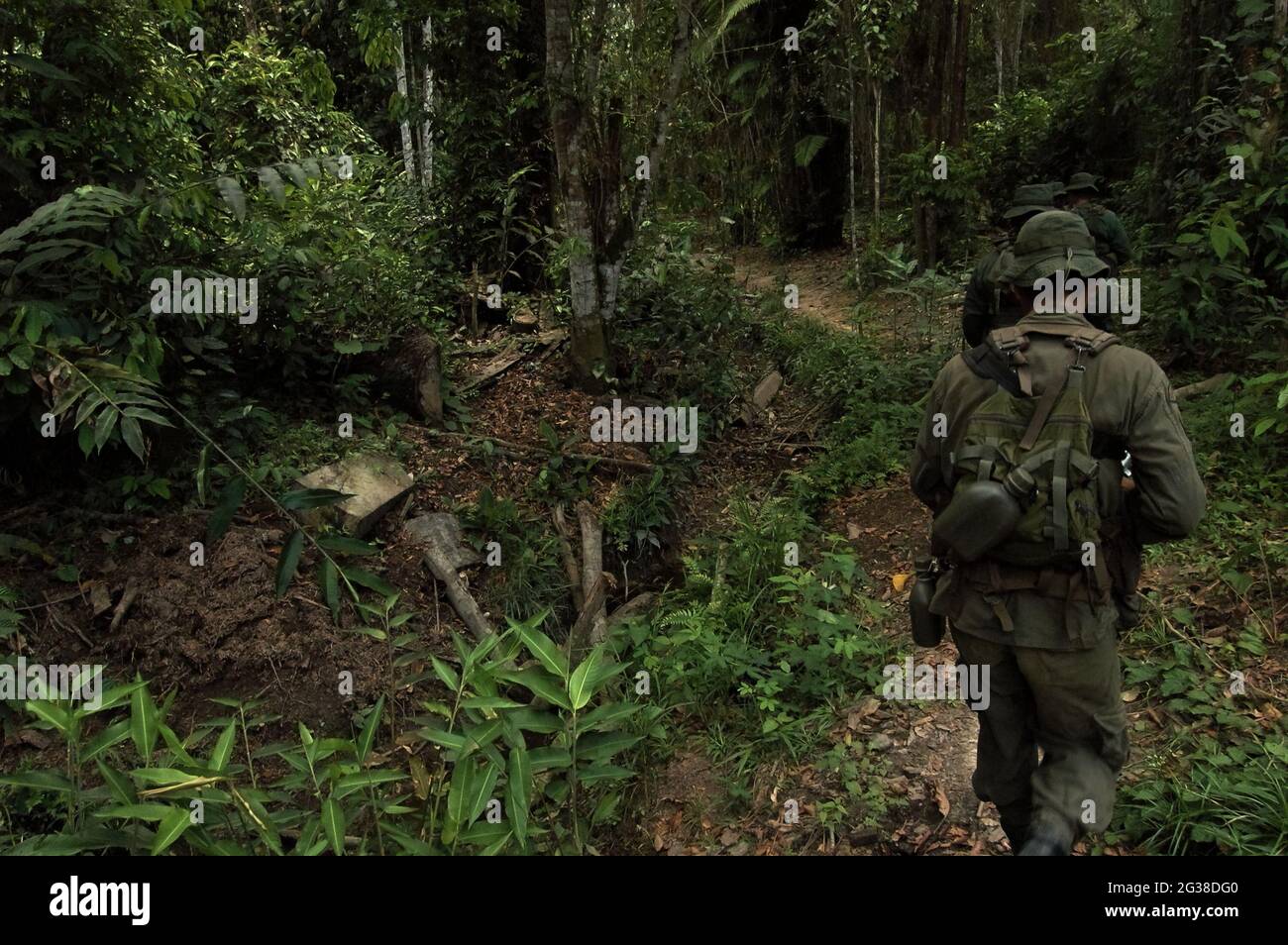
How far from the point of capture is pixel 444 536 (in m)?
6.34

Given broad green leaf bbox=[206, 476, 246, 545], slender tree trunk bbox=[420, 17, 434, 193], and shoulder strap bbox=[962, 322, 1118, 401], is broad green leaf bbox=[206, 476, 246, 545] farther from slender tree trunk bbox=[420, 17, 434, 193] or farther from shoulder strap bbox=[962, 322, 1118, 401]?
slender tree trunk bbox=[420, 17, 434, 193]

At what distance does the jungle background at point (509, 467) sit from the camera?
364cm

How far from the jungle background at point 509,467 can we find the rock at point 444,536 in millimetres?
113

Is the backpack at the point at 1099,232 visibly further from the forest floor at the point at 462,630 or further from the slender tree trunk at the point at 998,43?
the slender tree trunk at the point at 998,43

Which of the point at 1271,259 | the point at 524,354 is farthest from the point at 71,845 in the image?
the point at 1271,259

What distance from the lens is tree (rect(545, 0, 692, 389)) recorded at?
7520 millimetres

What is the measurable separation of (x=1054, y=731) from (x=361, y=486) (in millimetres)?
4790

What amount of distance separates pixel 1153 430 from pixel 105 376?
14.8 ft

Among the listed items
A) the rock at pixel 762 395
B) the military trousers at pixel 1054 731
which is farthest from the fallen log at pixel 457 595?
the rock at pixel 762 395

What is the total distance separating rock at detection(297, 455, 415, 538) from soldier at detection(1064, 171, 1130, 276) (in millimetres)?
5300

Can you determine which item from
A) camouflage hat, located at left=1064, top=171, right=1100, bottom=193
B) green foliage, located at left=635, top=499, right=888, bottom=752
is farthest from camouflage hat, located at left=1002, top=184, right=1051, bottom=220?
green foliage, located at left=635, top=499, right=888, bottom=752

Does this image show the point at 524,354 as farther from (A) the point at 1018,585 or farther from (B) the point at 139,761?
(A) the point at 1018,585

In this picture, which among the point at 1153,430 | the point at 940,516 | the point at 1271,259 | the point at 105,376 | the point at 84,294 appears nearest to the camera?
the point at 1153,430
